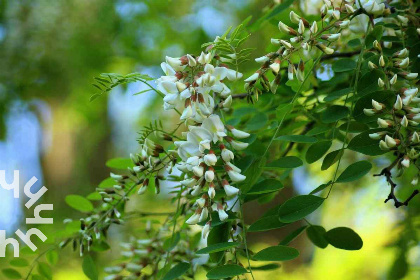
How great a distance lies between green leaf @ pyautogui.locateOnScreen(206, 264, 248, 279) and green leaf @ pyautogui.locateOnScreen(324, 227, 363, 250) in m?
0.15

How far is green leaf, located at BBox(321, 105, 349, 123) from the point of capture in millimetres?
532

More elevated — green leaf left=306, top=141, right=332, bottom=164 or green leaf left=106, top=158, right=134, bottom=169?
green leaf left=106, top=158, right=134, bottom=169

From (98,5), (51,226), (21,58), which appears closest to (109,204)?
(51,226)

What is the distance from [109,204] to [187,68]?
0.70 ft

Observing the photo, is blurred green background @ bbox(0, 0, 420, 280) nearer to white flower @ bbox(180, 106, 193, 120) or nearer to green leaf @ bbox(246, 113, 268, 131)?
green leaf @ bbox(246, 113, 268, 131)

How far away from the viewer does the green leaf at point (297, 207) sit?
469mm

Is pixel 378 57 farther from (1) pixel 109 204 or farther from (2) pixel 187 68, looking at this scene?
(1) pixel 109 204

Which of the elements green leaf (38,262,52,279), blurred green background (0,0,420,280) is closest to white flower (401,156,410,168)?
green leaf (38,262,52,279)

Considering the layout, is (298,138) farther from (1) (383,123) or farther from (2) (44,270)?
(2) (44,270)

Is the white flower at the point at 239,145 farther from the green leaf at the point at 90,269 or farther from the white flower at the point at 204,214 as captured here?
the green leaf at the point at 90,269

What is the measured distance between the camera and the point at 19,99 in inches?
54.6

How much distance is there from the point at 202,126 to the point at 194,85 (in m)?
0.03

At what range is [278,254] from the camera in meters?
0.47

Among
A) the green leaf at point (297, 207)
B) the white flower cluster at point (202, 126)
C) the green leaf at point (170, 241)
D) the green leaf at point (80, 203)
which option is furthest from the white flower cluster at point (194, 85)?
the green leaf at point (80, 203)
